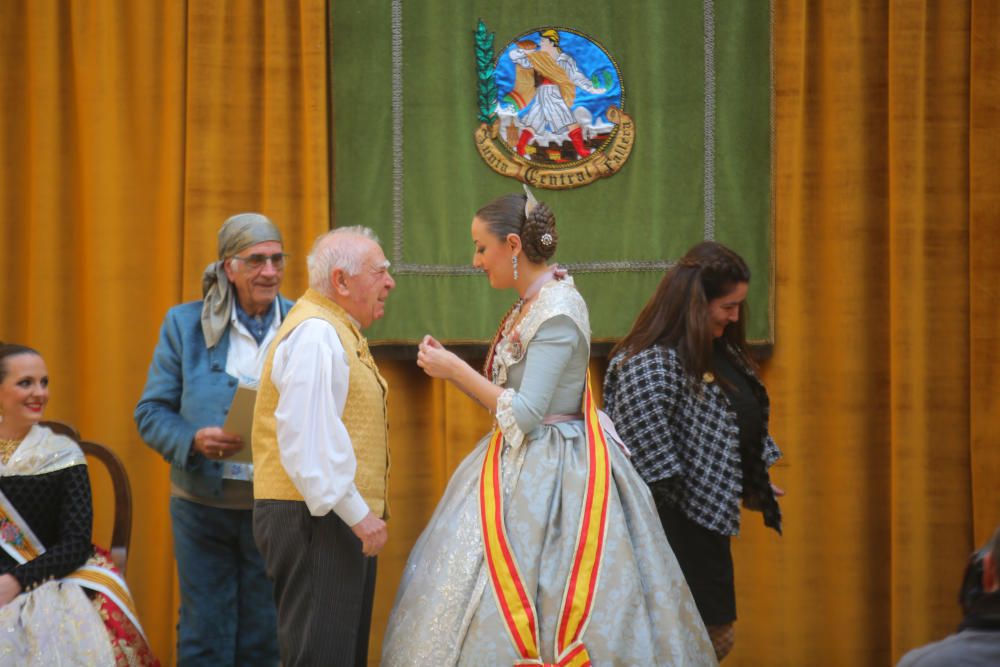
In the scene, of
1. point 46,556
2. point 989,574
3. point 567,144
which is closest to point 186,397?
point 46,556

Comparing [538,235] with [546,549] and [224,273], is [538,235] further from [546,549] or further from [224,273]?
[224,273]

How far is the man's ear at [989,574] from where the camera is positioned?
153 cm

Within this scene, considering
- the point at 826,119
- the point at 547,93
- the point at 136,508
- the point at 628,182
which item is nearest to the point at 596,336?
the point at 628,182

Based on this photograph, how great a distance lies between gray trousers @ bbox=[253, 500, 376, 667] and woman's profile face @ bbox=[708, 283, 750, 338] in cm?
111

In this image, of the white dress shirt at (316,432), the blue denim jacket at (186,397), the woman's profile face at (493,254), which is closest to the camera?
the white dress shirt at (316,432)

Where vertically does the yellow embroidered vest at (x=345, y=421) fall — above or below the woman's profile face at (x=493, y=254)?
below

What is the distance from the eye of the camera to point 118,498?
3.23m

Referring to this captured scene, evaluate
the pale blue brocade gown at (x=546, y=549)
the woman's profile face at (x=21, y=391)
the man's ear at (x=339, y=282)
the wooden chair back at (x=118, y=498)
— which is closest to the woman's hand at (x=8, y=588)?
the wooden chair back at (x=118, y=498)

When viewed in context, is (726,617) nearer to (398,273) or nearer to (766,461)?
(766,461)

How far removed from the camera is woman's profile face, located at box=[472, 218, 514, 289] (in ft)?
9.37

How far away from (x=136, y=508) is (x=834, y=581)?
249 centimetres

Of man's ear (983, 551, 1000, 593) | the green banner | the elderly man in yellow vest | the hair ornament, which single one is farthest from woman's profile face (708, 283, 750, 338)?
man's ear (983, 551, 1000, 593)

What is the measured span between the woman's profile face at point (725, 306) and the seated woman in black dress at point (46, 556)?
173cm

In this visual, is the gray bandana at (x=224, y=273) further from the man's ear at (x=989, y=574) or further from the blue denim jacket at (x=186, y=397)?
the man's ear at (x=989, y=574)
